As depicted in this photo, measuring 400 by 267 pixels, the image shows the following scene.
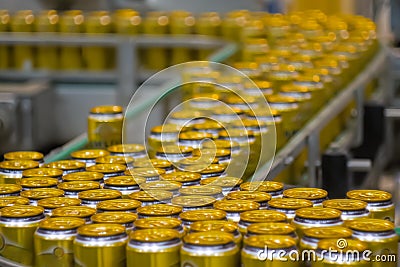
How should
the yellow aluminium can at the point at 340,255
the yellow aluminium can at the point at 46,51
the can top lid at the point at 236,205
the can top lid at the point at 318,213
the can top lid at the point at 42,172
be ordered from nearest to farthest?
the yellow aluminium can at the point at 340,255 → the can top lid at the point at 318,213 → the can top lid at the point at 236,205 → the can top lid at the point at 42,172 → the yellow aluminium can at the point at 46,51

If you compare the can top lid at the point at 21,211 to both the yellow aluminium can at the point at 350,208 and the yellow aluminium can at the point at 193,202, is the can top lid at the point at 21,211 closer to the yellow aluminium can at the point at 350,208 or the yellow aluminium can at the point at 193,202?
the yellow aluminium can at the point at 193,202

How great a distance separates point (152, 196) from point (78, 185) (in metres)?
0.21

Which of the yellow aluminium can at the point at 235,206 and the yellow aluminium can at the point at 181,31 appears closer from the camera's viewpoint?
the yellow aluminium can at the point at 235,206

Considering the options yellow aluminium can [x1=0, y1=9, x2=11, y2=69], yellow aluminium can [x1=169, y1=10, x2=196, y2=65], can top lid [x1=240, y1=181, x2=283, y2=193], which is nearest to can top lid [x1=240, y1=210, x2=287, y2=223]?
can top lid [x1=240, y1=181, x2=283, y2=193]

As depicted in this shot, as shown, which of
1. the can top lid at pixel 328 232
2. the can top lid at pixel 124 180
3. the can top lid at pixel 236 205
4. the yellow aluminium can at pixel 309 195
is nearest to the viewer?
the can top lid at pixel 328 232

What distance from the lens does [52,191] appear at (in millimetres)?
1947

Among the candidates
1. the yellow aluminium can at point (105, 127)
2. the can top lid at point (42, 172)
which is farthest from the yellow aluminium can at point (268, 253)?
the yellow aluminium can at point (105, 127)

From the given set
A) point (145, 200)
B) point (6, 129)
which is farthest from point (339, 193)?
point (6, 129)

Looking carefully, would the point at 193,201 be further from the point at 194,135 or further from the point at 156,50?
the point at 156,50

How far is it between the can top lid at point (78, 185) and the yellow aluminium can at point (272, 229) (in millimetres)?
499

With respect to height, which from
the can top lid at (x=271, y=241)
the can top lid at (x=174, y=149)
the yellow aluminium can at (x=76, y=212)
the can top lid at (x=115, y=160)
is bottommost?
the can top lid at (x=271, y=241)

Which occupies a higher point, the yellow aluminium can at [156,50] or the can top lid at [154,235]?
the yellow aluminium can at [156,50]

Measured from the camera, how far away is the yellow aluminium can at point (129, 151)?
227cm

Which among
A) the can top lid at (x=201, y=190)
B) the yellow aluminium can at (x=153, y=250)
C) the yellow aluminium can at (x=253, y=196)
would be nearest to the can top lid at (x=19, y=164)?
the can top lid at (x=201, y=190)
